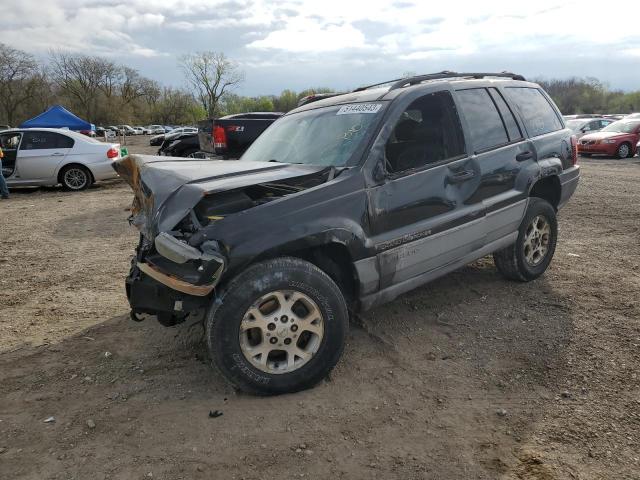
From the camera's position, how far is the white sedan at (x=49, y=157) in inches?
448

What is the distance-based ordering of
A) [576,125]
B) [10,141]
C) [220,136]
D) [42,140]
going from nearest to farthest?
1. [220,136]
2. [42,140]
3. [10,141]
4. [576,125]

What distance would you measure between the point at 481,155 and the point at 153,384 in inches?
120

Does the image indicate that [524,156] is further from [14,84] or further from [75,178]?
[14,84]

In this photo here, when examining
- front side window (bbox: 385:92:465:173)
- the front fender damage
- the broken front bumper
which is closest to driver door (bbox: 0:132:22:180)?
the front fender damage

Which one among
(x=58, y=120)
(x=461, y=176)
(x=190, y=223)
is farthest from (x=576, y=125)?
(x=58, y=120)

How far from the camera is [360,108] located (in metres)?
3.63

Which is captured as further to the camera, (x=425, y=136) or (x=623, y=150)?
(x=623, y=150)

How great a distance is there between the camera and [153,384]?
311 cm

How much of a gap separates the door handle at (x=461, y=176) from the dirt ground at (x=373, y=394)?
46.0 inches

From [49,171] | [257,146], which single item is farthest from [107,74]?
[257,146]

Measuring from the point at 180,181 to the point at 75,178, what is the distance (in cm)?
1043

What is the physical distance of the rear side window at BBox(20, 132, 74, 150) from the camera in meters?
11.4

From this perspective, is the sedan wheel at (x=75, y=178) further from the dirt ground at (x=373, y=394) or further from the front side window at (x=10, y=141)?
the dirt ground at (x=373, y=394)

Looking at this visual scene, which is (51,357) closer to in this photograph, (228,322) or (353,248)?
(228,322)
